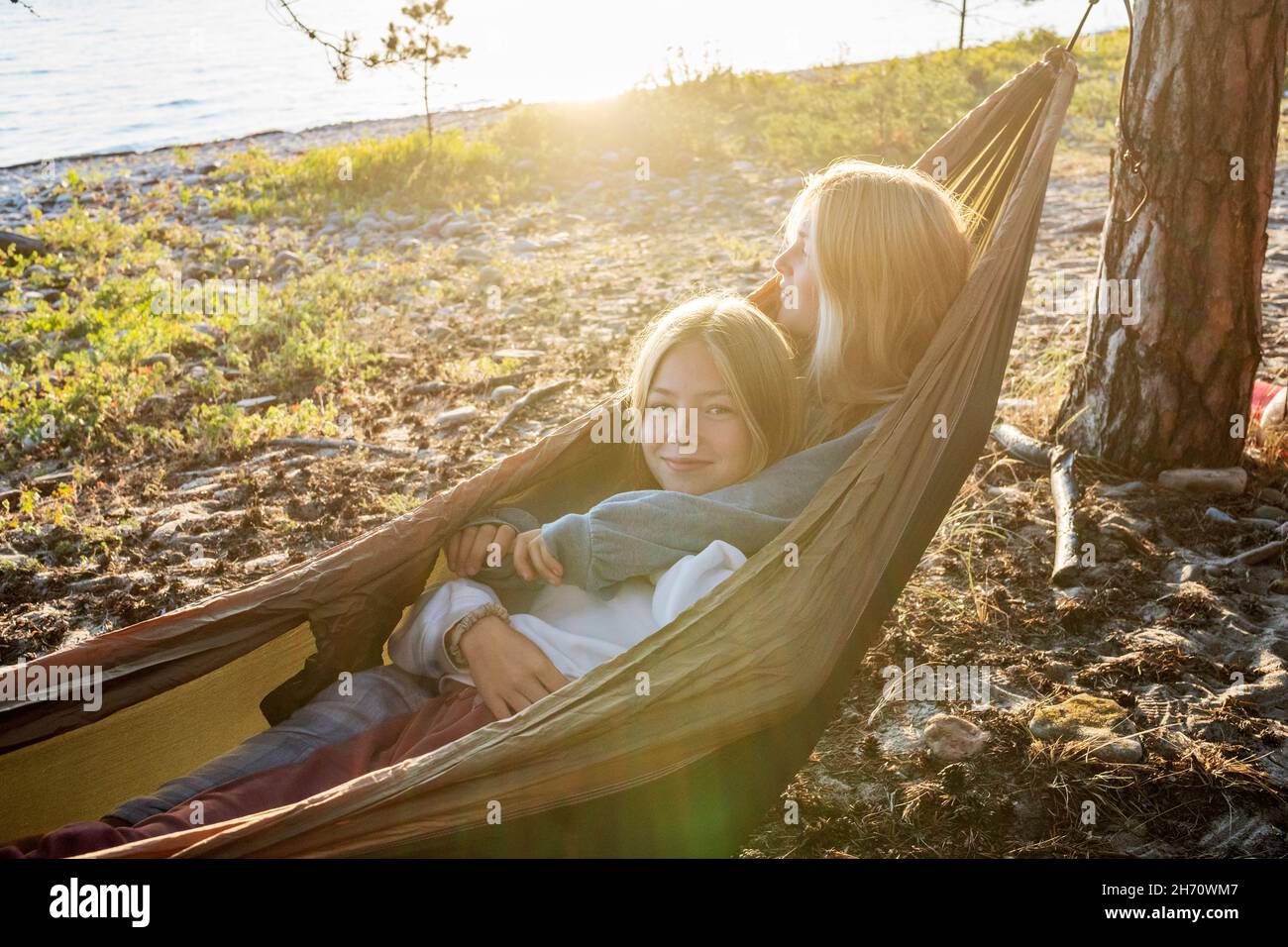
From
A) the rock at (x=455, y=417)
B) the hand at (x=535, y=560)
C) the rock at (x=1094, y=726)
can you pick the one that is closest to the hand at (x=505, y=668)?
the hand at (x=535, y=560)

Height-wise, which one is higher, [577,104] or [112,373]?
[577,104]

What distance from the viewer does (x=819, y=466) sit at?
87.5 inches

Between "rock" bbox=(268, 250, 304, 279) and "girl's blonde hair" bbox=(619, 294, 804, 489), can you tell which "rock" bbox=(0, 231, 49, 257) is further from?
"girl's blonde hair" bbox=(619, 294, 804, 489)

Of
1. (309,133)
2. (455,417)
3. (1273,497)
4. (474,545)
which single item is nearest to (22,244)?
(455,417)

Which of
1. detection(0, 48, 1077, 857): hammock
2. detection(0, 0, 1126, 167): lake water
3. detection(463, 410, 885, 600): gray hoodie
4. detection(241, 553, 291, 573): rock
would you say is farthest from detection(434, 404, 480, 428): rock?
detection(0, 0, 1126, 167): lake water

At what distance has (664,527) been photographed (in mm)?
2053

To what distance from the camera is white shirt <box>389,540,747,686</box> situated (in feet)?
6.55

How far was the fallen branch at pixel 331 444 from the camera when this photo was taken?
4.49 meters

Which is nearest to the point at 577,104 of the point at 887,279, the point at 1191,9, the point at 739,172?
the point at 739,172

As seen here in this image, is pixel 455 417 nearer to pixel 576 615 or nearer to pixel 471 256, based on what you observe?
pixel 576 615

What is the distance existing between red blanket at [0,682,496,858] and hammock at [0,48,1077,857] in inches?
9.0

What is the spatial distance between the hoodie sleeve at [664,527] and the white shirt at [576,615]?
4 cm
